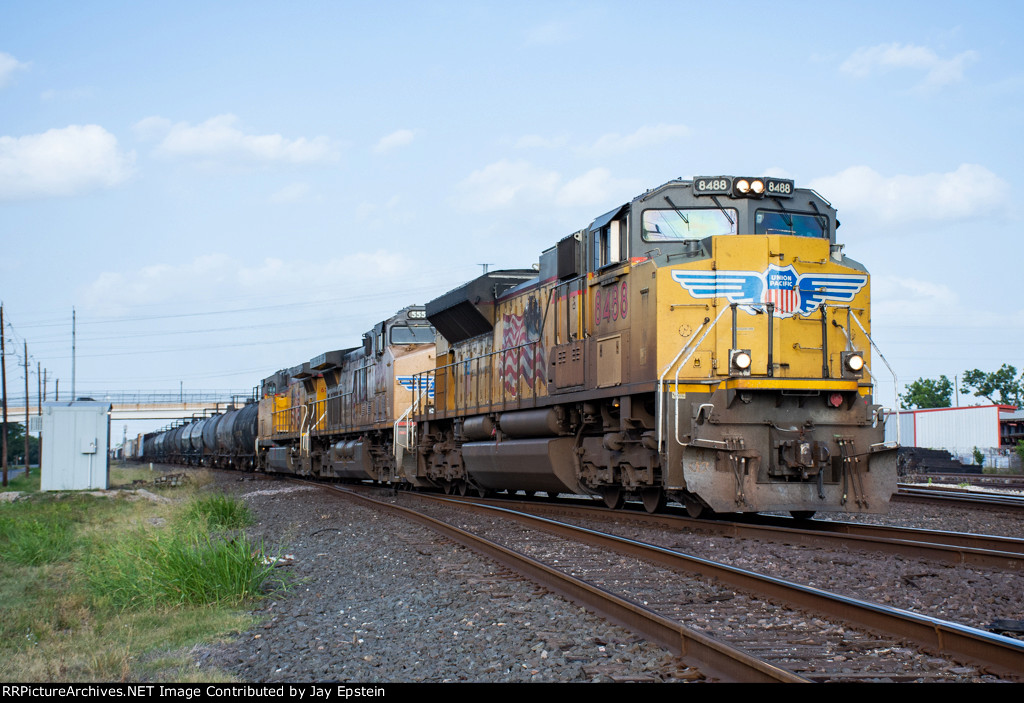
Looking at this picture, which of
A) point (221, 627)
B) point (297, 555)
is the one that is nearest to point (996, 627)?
point (221, 627)

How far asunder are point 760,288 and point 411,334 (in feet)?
37.8

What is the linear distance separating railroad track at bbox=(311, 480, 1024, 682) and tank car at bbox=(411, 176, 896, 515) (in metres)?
1.93

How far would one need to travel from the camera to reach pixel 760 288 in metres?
9.57

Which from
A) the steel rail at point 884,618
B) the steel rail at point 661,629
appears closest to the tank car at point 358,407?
the steel rail at point 661,629

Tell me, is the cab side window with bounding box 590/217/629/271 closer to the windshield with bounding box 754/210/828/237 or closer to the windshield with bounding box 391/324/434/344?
the windshield with bounding box 754/210/828/237

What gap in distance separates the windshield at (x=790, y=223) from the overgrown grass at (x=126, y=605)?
6245 mm

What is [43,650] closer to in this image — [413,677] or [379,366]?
[413,677]

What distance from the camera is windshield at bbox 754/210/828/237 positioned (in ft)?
33.2

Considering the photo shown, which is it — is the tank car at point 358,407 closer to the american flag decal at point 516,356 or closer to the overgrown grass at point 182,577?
the american flag decal at point 516,356

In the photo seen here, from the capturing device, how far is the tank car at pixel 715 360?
362 inches

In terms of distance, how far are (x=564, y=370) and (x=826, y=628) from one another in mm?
7153

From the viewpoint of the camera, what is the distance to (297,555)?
8867mm

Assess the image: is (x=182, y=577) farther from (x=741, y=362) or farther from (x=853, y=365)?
(x=853, y=365)

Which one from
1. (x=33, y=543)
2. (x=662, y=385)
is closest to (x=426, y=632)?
(x=662, y=385)
